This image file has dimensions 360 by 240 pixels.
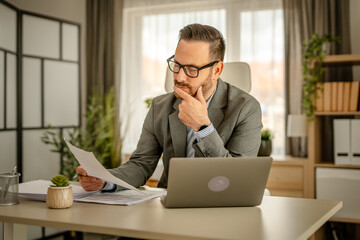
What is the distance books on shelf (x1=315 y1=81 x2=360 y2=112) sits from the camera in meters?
3.07

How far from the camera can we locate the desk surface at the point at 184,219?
99cm

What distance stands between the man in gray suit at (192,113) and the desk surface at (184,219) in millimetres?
266

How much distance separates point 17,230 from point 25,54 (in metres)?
2.33

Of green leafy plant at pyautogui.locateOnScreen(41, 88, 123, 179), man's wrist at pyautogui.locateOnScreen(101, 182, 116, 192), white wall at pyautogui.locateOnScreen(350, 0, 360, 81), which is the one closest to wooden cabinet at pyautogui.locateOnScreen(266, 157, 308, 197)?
white wall at pyautogui.locateOnScreen(350, 0, 360, 81)

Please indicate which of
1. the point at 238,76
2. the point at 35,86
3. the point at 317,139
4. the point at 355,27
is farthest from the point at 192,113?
the point at 355,27

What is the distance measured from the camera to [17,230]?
1.27m

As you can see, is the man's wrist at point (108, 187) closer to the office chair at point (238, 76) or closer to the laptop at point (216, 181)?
the laptop at point (216, 181)

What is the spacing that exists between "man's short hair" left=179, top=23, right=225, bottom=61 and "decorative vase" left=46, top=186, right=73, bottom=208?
0.77 metres

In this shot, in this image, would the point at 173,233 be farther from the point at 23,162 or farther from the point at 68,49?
the point at 68,49

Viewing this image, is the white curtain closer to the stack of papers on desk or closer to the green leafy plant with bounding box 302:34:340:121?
the green leafy plant with bounding box 302:34:340:121

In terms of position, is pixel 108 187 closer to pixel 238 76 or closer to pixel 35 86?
pixel 238 76

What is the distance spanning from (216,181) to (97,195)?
46 cm

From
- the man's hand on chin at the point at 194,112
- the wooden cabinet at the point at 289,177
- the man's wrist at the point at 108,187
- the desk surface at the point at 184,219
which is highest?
the man's hand on chin at the point at 194,112

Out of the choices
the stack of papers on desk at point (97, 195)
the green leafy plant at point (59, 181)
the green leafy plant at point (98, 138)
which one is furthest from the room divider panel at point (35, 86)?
the green leafy plant at point (59, 181)
